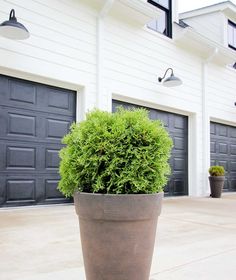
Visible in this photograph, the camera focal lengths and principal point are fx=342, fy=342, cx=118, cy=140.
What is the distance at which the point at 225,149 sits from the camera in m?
10.1

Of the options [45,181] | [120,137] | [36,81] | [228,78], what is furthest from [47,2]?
[228,78]

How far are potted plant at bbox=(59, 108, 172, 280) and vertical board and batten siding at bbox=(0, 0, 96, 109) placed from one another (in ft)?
11.7

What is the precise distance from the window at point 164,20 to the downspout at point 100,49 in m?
1.98

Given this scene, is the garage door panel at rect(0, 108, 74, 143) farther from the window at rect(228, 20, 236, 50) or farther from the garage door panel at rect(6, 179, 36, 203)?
the window at rect(228, 20, 236, 50)

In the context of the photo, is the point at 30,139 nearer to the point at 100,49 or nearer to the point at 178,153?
the point at 100,49

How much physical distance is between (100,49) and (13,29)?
2152 millimetres

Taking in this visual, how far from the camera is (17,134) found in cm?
540

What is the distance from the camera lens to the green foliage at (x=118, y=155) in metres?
1.99

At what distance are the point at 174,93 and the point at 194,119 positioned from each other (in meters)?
1.10

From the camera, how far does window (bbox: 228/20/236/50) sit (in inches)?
427

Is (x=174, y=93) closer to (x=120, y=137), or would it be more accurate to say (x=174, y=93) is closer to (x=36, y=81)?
(x=36, y=81)

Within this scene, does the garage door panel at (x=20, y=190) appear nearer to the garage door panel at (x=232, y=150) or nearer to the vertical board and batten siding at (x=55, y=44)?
the vertical board and batten siding at (x=55, y=44)

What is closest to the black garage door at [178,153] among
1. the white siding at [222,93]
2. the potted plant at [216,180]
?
the potted plant at [216,180]

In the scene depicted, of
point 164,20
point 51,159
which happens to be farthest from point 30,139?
point 164,20
